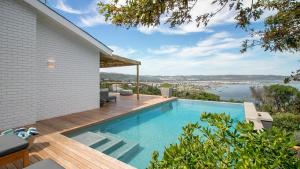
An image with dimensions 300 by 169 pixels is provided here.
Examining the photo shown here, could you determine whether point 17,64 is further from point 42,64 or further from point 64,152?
point 64,152

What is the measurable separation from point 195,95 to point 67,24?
38.0 feet

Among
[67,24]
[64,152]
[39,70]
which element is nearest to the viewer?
[64,152]

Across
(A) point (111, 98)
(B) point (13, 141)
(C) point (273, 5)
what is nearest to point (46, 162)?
(B) point (13, 141)

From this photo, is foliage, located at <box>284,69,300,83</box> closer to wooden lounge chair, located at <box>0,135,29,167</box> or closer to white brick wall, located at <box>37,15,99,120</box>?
wooden lounge chair, located at <box>0,135,29,167</box>

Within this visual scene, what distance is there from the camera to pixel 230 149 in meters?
1.32

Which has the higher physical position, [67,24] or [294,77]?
[67,24]

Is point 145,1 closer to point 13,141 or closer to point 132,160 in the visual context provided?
point 13,141

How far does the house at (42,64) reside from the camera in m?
5.64

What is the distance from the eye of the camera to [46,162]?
8.21ft

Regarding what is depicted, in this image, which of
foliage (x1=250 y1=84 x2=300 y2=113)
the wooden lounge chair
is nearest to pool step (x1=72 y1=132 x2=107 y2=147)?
the wooden lounge chair

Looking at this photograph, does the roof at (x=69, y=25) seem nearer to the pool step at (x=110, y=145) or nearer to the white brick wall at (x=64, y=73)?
the white brick wall at (x=64, y=73)

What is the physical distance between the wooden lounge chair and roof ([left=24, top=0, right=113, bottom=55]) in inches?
187

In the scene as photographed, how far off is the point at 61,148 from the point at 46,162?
1.99 m

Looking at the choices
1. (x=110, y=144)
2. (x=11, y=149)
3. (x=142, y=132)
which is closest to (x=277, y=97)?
(x=142, y=132)
